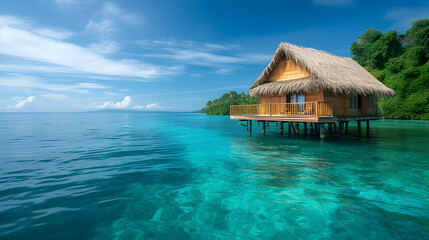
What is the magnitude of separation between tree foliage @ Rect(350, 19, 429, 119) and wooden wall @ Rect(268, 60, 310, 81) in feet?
69.7

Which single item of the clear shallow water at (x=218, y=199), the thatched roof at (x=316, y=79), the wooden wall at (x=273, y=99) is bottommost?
the clear shallow water at (x=218, y=199)

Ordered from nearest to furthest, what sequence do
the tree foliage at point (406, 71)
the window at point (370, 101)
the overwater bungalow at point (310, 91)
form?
the overwater bungalow at point (310, 91)
the window at point (370, 101)
the tree foliage at point (406, 71)

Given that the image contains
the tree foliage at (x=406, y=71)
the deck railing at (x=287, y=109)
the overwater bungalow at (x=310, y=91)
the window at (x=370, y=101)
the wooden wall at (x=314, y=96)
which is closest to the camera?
the deck railing at (x=287, y=109)

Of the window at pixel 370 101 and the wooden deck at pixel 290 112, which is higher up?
the window at pixel 370 101

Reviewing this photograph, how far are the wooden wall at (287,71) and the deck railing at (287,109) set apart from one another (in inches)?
97.0

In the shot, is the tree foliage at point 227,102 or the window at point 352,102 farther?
the tree foliage at point 227,102

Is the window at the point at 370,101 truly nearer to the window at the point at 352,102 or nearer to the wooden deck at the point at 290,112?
the window at the point at 352,102

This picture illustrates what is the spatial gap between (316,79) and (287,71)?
3581 mm

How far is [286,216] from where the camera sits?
4922 mm

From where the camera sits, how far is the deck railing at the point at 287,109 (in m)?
14.7

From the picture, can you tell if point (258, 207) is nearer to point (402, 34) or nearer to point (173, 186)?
point (173, 186)

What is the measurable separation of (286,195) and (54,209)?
5746 millimetres

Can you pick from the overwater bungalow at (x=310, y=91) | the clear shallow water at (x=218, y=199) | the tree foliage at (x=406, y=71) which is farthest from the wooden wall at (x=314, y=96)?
the tree foliage at (x=406, y=71)

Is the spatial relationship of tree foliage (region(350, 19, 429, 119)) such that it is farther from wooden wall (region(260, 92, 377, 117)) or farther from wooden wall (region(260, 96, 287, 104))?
wooden wall (region(260, 96, 287, 104))
